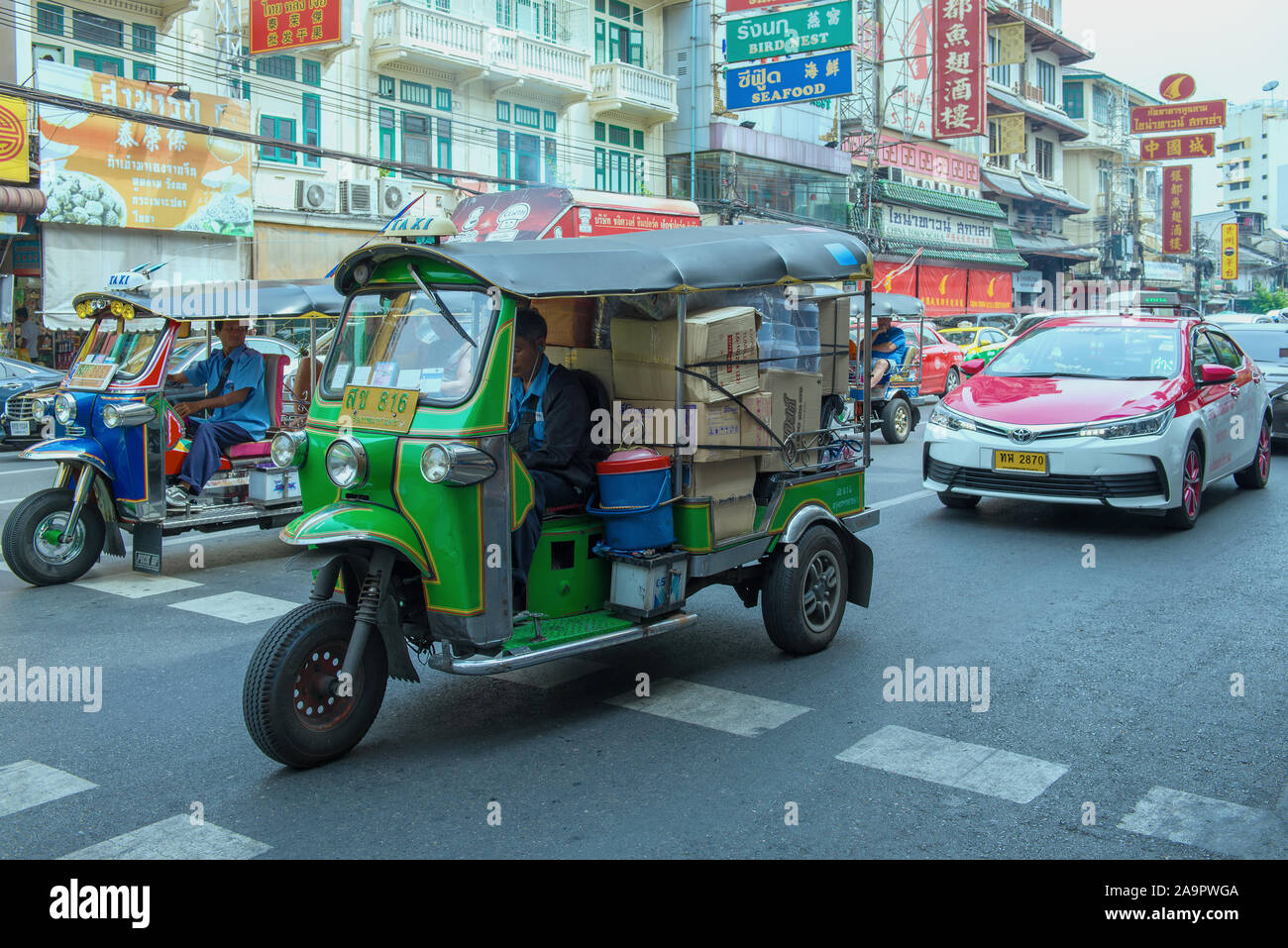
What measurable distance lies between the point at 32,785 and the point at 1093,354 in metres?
8.84

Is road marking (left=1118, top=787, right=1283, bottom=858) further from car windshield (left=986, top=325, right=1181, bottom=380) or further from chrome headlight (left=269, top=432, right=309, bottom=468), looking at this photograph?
car windshield (left=986, top=325, right=1181, bottom=380)

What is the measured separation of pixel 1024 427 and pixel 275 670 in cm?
673

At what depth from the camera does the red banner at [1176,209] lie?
62.7 metres

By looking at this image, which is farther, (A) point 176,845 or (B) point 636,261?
(B) point 636,261

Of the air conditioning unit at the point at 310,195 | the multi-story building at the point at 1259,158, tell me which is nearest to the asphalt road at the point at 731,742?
the air conditioning unit at the point at 310,195

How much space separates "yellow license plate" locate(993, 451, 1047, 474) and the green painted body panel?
4958 mm

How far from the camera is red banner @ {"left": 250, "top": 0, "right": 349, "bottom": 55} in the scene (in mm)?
20141

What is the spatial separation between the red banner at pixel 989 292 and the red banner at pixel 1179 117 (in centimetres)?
805

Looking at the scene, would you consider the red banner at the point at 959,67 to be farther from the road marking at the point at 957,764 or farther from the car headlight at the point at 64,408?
the road marking at the point at 957,764

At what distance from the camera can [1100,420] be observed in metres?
9.16

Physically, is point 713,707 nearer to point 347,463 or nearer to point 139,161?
point 347,463

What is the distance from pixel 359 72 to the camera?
24.6 m

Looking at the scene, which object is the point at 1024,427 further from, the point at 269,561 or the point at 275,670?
the point at 275,670

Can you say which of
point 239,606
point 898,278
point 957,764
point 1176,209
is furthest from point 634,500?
point 1176,209
